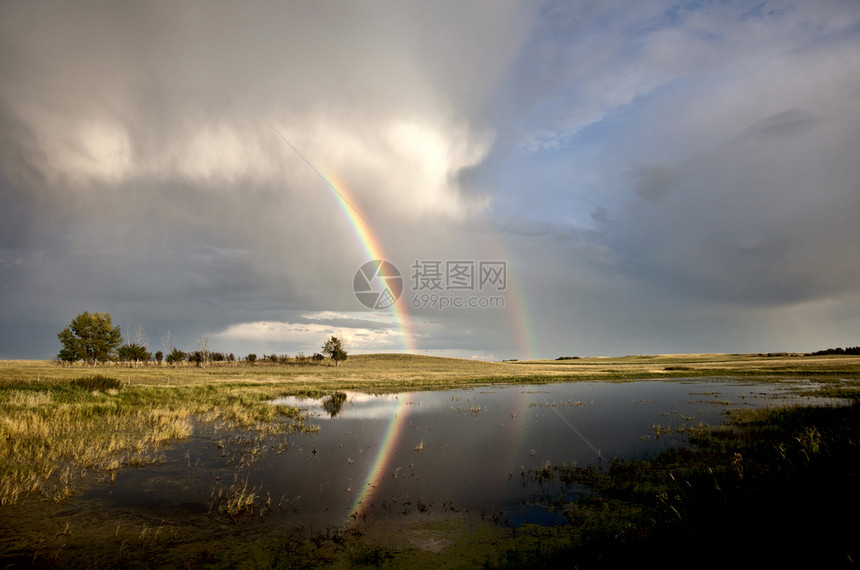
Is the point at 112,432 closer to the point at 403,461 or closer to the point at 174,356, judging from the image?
the point at 403,461

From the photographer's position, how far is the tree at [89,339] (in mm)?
101000

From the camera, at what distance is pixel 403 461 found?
18.7 metres

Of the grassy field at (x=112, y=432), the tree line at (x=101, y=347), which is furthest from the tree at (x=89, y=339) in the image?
the grassy field at (x=112, y=432)

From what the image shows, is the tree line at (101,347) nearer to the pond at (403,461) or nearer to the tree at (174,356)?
the tree at (174,356)

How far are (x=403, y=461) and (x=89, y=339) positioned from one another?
11698 cm

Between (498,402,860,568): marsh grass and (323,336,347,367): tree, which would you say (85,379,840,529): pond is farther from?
(323,336,347,367): tree

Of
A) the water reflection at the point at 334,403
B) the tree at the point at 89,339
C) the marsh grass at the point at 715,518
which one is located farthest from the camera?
the tree at the point at 89,339

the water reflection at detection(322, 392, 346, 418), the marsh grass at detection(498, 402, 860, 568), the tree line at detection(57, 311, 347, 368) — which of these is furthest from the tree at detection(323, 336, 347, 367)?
the marsh grass at detection(498, 402, 860, 568)

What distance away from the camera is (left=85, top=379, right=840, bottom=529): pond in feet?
42.9

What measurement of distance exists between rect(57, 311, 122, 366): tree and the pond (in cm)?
9873

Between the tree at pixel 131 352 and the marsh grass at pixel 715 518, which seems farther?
the tree at pixel 131 352

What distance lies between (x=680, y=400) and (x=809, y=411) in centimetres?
1549

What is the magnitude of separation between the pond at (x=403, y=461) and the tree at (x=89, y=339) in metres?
98.7

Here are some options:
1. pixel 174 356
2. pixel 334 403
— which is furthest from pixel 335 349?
pixel 334 403
